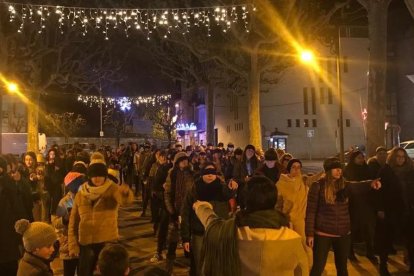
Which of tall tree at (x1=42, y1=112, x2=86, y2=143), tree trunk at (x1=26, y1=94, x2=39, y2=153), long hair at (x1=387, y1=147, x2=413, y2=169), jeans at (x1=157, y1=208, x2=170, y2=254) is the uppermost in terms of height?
tall tree at (x1=42, y1=112, x2=86, y2=143)

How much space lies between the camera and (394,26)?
48.8 metres

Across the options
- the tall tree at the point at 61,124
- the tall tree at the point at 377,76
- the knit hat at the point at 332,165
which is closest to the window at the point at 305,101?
the tall tree at the point at 61,124

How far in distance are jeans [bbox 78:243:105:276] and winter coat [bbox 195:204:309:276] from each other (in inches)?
109

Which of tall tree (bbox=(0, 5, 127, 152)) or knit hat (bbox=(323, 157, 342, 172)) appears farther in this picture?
tall tree (bbox=(0, 5, 127, 152))

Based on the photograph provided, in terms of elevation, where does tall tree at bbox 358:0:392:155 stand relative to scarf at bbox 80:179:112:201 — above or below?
above

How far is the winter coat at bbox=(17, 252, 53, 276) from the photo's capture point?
11.4 feet

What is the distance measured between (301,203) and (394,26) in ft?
159

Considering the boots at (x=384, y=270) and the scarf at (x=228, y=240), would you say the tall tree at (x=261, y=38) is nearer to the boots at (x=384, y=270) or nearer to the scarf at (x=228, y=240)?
the boots at (x=384, y=270)

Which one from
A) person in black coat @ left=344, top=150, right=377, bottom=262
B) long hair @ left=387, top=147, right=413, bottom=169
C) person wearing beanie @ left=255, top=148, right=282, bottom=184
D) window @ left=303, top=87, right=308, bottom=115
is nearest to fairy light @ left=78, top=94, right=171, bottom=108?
window @ left=303, top=87, right=308, bottom=115

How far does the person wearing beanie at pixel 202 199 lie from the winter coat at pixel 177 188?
5.05 feet

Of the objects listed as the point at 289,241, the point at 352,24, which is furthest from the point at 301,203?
the point at 352,24

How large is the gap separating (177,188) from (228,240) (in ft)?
15.8

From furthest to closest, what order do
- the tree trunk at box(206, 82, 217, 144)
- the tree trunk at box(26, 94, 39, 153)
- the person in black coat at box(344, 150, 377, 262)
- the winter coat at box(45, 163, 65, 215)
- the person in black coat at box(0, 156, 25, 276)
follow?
the tree trunk at box(206, 82, 217, 144)
the tree trunk at box(26, 94, 39, 153)
the winter coat at box(45, 163, 65, 215)
the person in black coat at box(344, 150, 377, 262)
the person in black coat at box(0, 156, 25, 276)

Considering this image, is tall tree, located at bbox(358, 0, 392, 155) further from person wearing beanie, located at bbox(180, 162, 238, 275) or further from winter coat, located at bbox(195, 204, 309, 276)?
winter coat, located at bbox(195, 204, 309, 276)
